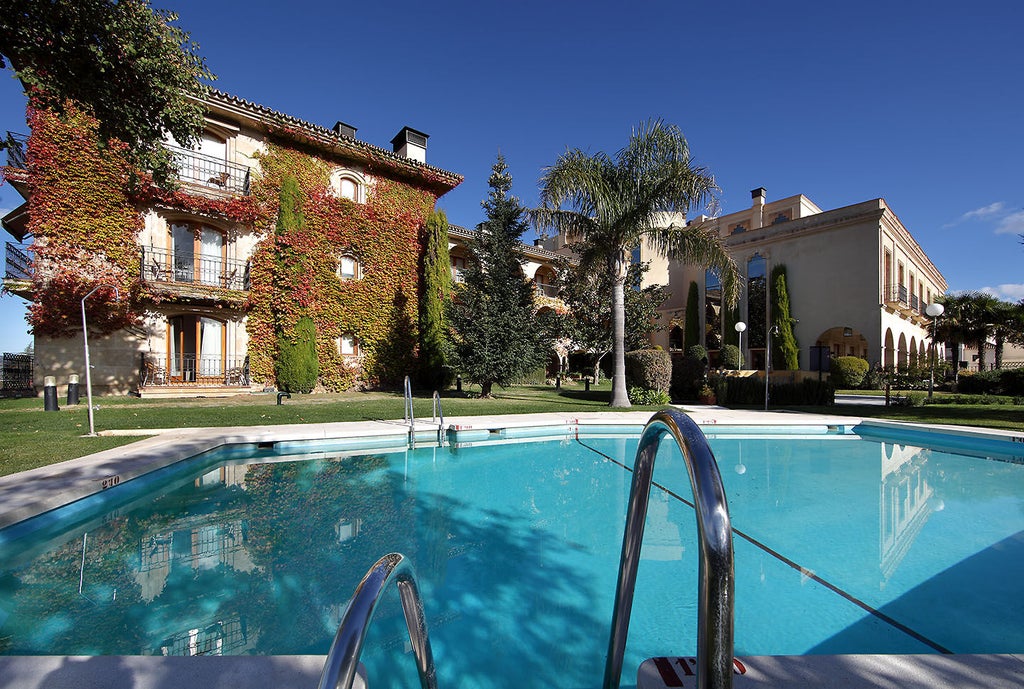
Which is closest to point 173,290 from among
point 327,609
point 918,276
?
point 327,609

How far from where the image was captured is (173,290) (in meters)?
14.5

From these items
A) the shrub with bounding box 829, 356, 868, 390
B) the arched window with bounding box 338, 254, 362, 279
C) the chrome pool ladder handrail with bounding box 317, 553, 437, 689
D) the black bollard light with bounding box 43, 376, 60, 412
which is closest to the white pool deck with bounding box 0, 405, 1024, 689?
the chrome pool ladder handrail with bounding box 317, 553, 437, 689

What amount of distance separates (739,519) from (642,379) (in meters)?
10.6

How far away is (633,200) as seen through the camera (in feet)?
42.5

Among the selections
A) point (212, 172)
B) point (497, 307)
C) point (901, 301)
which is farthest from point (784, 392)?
point (212, 172)

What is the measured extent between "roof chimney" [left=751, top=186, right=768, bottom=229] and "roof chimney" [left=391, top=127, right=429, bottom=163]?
24.1m

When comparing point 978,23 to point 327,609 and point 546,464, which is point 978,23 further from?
point 327,609

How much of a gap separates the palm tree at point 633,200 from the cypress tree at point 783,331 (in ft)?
48.0

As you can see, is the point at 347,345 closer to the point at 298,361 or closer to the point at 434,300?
the point at 298,361

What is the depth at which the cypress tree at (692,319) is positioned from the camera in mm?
30188

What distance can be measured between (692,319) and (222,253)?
87.6 ft

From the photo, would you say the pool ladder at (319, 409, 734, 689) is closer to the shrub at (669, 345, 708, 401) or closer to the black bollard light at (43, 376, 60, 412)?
the black bollard light at (43, 376, 60, 412)

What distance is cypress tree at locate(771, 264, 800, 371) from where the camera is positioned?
25234 millimetres

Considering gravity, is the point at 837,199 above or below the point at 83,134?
above
